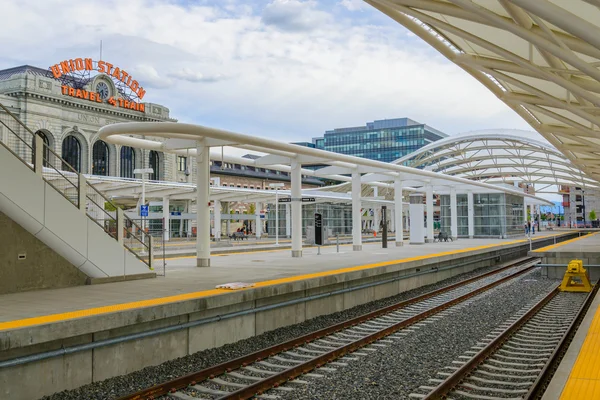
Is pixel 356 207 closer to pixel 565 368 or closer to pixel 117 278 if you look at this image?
pixel 117 278

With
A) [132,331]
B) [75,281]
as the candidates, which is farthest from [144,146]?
[132,331]

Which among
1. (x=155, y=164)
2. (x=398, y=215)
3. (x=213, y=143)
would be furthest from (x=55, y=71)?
(x=213, y=143)

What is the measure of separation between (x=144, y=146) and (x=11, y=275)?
8303 mm

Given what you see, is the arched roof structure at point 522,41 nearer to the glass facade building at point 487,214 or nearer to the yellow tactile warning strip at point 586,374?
the yellow tactile warning strip at point 586,374

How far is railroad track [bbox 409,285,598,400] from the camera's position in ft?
24.1

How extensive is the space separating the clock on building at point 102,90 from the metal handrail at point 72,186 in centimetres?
5938

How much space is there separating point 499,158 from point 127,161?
44.0 m

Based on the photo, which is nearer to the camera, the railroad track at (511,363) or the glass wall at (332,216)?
the railroad track at (511,363)

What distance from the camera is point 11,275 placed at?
10367 mm

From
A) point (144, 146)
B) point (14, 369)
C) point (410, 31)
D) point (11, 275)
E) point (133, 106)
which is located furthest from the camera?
point (133, 106)

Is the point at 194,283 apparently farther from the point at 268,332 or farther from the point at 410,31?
the point at 410,31

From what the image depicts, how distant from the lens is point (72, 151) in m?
64.0

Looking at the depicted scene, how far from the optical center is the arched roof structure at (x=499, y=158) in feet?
140

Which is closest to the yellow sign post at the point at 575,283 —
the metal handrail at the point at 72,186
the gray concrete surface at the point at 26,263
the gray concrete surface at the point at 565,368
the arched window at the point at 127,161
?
the gray concrete surface at the point at 565,368
